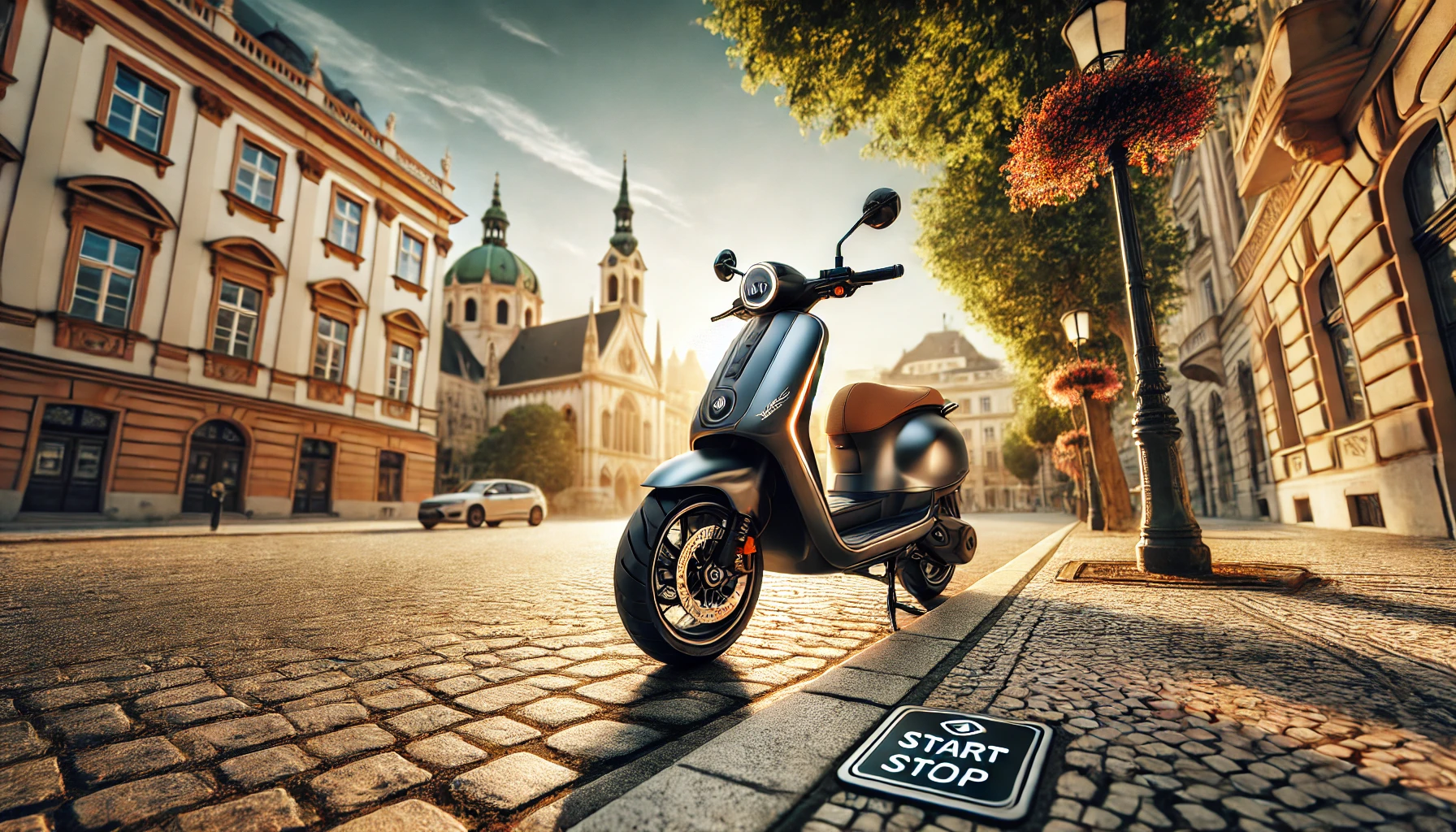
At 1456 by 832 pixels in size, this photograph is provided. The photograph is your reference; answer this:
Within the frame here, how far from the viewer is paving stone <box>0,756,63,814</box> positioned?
1.32 m

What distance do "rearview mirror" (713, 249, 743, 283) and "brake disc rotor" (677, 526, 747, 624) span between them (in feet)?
5.20

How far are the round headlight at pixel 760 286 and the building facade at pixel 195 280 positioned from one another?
56.6 feet

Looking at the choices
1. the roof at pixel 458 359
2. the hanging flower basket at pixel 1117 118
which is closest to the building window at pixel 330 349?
the hanging flower basket at pixel 1117 118

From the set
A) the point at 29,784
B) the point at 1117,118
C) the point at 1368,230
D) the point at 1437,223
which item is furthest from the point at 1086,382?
the point at 29,784

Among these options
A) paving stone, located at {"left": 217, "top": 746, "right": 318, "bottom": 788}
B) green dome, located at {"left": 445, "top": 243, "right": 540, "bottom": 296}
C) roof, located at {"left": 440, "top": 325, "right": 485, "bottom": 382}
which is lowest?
paving stone, located at {"left": 217, "top": 746, "right": 318, "bottom": 788}

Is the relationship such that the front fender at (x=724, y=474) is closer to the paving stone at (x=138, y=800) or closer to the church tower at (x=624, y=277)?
the paving stone at (x=138, y=800)

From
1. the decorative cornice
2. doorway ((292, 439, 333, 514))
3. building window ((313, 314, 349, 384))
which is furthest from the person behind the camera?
building window ((313, 314, 349, 384))

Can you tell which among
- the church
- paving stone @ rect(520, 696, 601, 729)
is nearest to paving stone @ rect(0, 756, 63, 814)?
paving stone @ rect(520, 696, 601, 729)

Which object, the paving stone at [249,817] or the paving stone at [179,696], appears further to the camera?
the paving stone at [179,696]

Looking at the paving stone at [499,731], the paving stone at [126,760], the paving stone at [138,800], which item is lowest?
the paving stone at [499,731]

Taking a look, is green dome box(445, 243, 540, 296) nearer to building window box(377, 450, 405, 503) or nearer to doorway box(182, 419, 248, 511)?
building window box(377, 450, 405, 503)

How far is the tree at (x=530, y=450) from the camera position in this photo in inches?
1560

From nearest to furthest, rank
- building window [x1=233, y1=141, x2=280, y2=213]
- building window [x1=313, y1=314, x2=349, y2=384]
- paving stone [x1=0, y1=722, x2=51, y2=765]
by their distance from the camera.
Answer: paving stone [x1=0, y1=722, x2=51, y2=765]
building window [x1=233, y1=141, x2=280, y2=213]
building window [x1=313, y1=314, x2=349, y2=384]

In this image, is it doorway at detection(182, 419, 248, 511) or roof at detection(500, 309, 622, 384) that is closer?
doorway at detection(182, 419, 248, 511)
